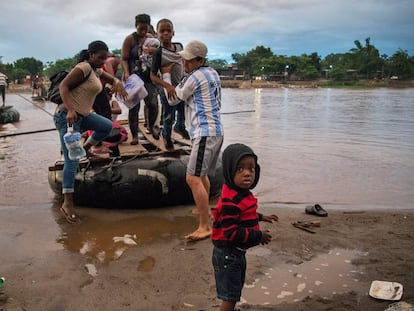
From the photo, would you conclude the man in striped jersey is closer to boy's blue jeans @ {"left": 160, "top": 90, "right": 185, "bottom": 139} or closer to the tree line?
boy's blue jeans @ {"left": 160, "top": 90, "right": 185, "bottom": 139}

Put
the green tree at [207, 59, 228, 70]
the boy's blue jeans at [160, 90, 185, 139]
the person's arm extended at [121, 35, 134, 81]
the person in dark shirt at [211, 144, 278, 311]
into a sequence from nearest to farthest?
1. the person in dark shirt at [211, 144, 278, 311]
2. the boy's blue jeans at [160, 90, 185, 139]
3. the person's arm extended at [121, 35, 134, 81]
4. the green tree at [207, 59, 228, 70]

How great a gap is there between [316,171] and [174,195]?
3749 millimetres

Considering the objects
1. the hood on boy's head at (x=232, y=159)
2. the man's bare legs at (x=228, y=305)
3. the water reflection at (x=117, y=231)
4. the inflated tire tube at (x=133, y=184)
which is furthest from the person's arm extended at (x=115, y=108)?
the man's bare legs at (x=228, y=305)

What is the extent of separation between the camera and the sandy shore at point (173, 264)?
3.40 metres

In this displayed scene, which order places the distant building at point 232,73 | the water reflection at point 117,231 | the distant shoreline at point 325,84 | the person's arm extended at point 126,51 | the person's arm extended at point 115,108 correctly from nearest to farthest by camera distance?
the water reflection at point 117,231 < the person's arm extended at point 126,51 < the person's arm extended at point 115,108 < the distant shoreline at point 325,84 < the distant building at point 232,73

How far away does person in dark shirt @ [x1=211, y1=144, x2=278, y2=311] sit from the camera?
280 centimetres

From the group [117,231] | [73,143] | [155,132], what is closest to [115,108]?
[155,132]

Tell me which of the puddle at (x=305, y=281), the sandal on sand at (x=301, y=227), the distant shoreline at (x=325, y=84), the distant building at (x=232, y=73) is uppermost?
the distant building at (x=232, y=73)

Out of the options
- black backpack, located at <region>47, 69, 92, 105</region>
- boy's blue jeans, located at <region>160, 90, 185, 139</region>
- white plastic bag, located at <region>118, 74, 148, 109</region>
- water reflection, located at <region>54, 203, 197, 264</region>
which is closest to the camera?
water reflection, located at <region>54, 203, 197, 264</region>

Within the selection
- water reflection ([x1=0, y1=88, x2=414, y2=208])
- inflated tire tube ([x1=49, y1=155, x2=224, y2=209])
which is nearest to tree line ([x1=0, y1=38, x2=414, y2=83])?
water reflection ([x1=0, y1=88, x2=414, y2=208])

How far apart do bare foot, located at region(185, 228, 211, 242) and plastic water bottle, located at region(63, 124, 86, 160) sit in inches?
64.8

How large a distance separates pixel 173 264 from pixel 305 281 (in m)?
1.16

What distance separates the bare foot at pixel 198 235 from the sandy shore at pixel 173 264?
123 millimetres

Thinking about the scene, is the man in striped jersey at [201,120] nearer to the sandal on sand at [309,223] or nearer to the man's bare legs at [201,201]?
the man's bare legs at [201,201]
